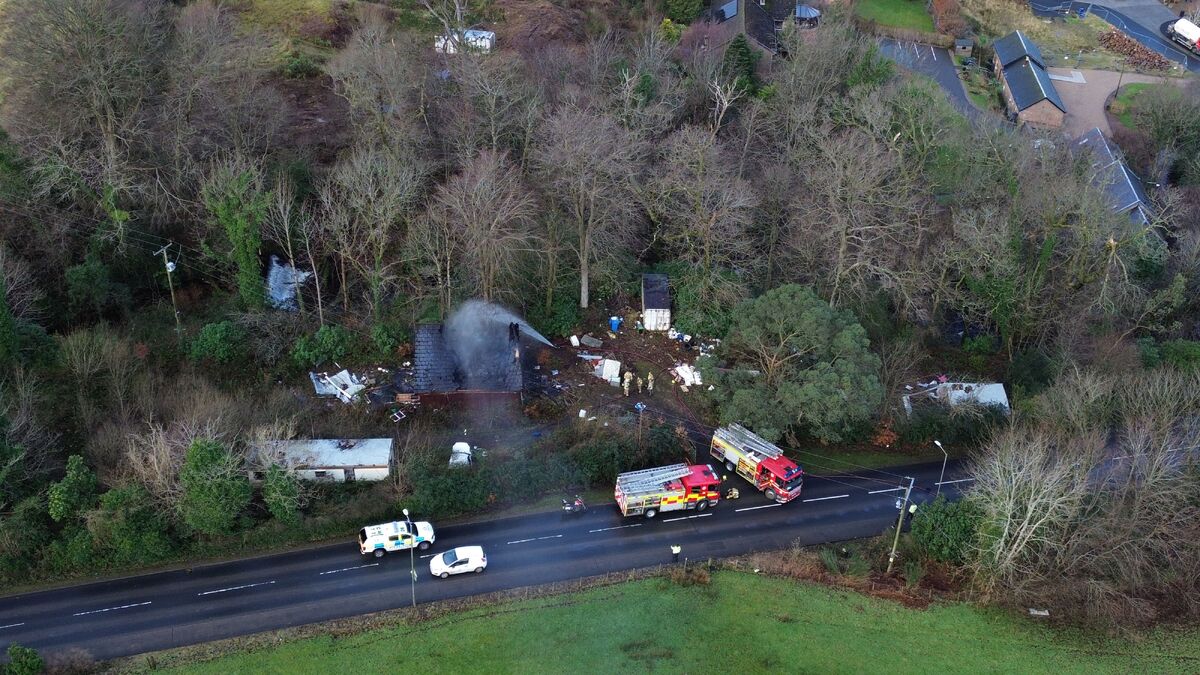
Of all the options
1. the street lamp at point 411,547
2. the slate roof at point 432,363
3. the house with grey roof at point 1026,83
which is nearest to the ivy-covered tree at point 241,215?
the slate roof at point 432,363

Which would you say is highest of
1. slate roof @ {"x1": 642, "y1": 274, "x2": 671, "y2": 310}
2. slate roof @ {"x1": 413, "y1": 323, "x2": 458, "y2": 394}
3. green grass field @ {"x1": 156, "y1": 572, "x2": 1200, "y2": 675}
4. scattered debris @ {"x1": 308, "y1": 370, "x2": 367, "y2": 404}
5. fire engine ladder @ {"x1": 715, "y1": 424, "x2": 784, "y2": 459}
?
slate roof @ {"x1": 642, "y1": 274, "x2": 671, "y2": 310}

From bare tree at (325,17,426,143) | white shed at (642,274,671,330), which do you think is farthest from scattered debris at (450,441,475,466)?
bare tree at (325,17,426,143)

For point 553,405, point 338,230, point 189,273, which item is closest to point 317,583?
point 553,405

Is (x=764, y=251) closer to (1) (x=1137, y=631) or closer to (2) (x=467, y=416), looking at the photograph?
(2) (x=467, y=416)

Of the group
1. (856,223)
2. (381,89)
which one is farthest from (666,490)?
(381,89)

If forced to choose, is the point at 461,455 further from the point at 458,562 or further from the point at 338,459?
the point at 458,562

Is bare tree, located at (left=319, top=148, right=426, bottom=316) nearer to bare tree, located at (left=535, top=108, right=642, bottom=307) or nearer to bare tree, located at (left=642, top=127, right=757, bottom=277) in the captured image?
bare tree, located at (left=535, top=108, right=642, bottom=307)
